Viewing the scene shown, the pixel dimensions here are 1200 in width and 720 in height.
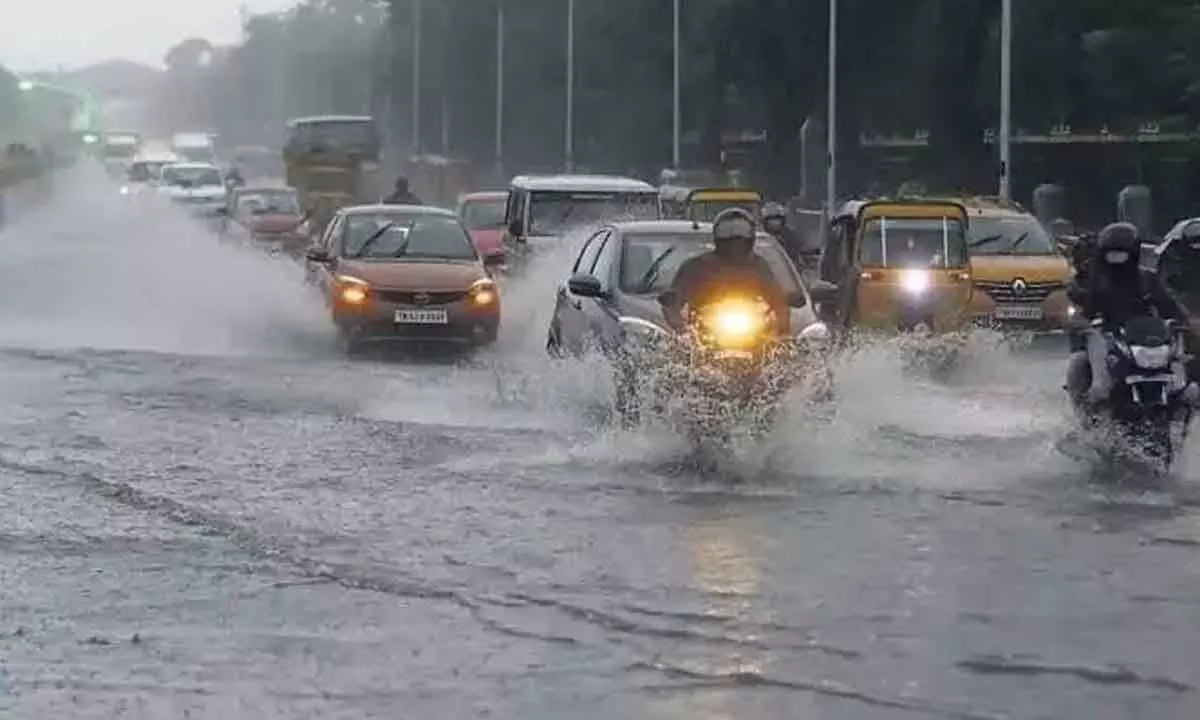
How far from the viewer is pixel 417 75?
97312 millimetres

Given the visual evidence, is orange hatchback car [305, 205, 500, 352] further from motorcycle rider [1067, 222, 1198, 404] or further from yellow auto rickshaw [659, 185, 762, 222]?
motorcycle rider [1067, 222, 1198, 404]

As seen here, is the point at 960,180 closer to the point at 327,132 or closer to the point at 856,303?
the point at 327,132

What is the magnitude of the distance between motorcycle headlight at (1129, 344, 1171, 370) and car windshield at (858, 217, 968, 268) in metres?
11.0

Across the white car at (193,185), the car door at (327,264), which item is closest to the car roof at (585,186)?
the car door at (327,264)

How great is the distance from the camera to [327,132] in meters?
57.9

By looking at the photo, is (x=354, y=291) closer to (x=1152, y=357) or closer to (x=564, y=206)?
(x=564, y=206)

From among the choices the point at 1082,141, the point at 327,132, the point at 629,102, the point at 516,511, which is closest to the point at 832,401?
the point at 516,511

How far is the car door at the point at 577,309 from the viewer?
18.6 metres

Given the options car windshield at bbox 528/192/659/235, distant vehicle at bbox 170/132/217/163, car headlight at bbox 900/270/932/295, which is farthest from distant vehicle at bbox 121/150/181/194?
A: car headlight at bbox 900/270/932/295

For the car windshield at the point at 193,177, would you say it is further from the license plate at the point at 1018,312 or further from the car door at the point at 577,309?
the car door at the point at 577,309

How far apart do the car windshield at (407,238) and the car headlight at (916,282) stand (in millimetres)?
4194

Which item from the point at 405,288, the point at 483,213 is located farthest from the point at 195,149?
the point at 405,288

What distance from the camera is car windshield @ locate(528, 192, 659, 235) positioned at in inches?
1091

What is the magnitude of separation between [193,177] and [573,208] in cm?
3810
